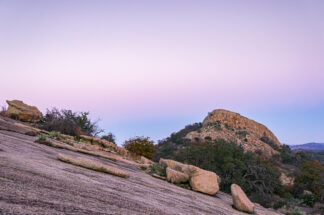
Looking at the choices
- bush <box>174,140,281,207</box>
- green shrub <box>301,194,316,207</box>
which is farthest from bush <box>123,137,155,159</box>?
green shrub <box>301,194,316,207</box>

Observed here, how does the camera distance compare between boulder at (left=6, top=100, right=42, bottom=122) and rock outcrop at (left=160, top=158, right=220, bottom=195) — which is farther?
boulder at (left=6, top=100, right=42, bottom=122)

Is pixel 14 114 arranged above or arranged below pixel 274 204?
above

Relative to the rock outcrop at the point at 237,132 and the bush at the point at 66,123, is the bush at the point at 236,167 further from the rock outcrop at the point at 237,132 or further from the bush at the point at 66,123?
the rock outcrop at the point at 237,132

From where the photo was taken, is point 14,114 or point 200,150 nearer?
point 14,114

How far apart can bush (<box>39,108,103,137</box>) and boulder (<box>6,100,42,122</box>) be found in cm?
48

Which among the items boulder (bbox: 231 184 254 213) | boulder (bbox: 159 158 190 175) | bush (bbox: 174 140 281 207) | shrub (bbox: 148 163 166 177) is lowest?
boulder (bbox: 231 184 254 213)

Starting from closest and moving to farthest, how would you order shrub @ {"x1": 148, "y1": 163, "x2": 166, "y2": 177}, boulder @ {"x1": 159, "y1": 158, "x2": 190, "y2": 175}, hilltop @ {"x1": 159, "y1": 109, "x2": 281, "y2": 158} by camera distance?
1. shrub @ {"x1": 148, "y1": 163, "x2": 166, "y2": 177}
2. boulder @ {"x1": 159, "y1": 158, "x2": 190, "y2": 175}
3. hilltop @ {"x1": 159, "y1": 109, "x2": 281, "y2": 158}

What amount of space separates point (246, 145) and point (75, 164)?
121 feet

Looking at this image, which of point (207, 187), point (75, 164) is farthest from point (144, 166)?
point (75, 164)

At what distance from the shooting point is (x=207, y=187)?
8.45 meters

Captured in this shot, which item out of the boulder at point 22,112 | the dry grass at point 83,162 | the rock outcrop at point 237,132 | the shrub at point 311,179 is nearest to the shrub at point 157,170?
the dry grass at point 83,162

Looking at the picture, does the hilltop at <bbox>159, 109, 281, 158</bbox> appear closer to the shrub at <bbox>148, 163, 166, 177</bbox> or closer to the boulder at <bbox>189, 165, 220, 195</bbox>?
the shrub at <bbox>148, 163, 166, 177</bbox>

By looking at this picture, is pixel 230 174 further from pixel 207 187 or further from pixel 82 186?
pixel 82 186

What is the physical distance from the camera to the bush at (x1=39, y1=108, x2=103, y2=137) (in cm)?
1498
